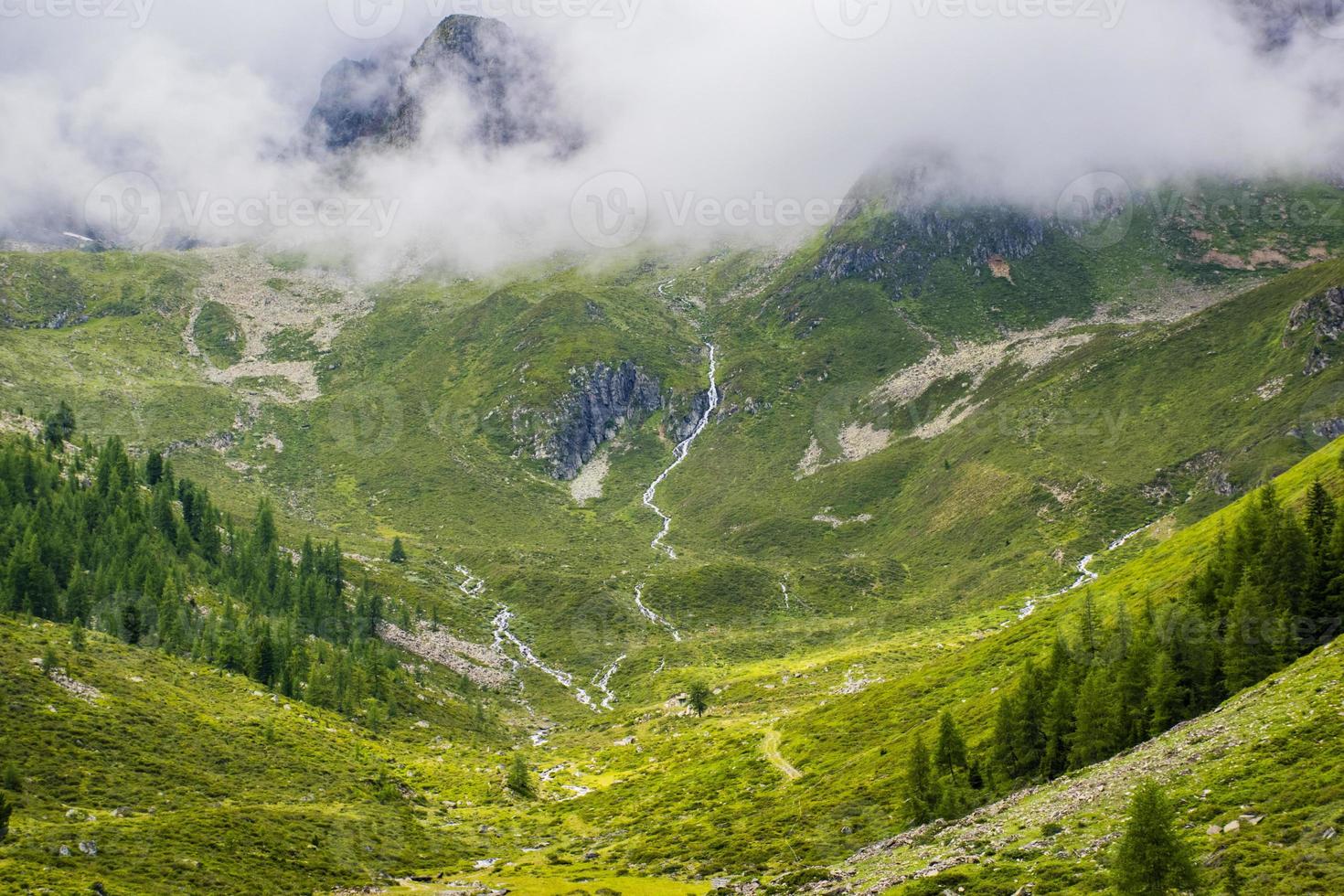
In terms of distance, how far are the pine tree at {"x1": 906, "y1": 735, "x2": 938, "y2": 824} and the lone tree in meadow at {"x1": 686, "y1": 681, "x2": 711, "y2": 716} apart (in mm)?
68709

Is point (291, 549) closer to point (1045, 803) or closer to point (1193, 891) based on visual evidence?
point (1045, 803)

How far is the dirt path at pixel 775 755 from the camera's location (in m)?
89.5

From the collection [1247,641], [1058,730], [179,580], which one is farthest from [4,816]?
[179,580]

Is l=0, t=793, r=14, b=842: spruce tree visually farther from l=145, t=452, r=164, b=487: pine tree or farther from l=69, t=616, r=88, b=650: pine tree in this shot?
l=145, t=452, r=164, b=487: pine tree

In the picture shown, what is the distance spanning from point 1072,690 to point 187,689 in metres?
84.0

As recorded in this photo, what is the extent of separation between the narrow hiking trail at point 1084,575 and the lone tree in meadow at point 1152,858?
395 feet

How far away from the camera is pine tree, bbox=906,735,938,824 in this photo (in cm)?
6225

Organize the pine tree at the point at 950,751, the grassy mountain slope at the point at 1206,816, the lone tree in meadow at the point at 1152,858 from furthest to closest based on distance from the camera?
the pine tree at the point at 950,751, the grassy mountain slope at the point at 1206,816, the lone tree in meadow at the point at 1152,858

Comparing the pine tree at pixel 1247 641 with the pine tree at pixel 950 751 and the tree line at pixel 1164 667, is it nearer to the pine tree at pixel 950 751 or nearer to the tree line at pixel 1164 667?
the tree line at pixel 1164 667

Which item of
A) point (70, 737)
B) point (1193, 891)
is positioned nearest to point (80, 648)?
point (70, 737)

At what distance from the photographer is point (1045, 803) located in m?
53.2

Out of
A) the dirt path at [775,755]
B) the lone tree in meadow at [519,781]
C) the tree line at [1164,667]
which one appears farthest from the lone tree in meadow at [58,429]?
the tree line at [1164,667]

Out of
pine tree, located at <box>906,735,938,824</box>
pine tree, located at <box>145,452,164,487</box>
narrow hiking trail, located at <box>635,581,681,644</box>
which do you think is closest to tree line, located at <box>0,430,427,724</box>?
pine tree, located at <box>145,452,164,487</box>

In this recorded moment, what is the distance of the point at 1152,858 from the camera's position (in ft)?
112
